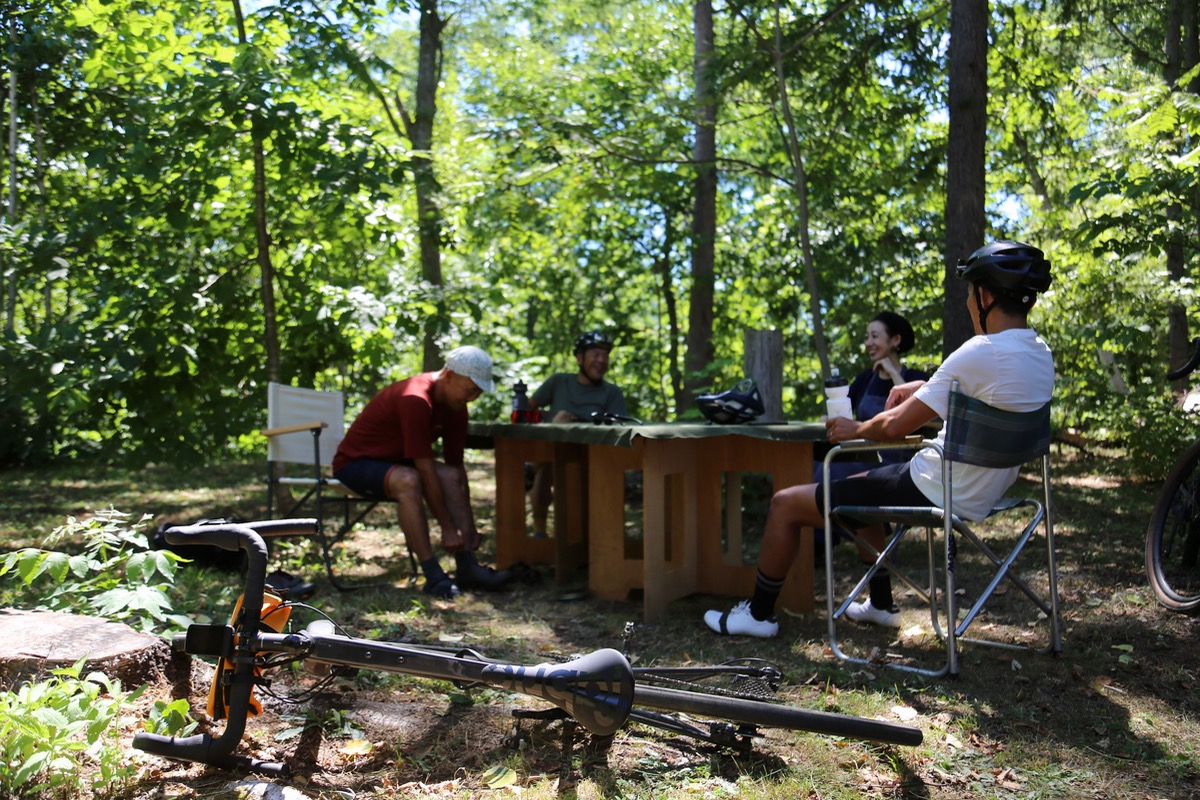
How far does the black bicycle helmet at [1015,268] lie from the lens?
3227 millimetres

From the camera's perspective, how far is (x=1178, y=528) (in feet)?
14.3

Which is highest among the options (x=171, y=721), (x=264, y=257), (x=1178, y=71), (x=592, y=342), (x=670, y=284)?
(x=1178, y=71)

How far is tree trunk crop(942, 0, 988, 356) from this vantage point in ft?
18.3

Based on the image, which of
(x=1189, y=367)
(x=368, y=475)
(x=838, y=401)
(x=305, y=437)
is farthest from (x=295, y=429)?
(x=1189, y=367)

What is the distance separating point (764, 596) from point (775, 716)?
1.63 meters

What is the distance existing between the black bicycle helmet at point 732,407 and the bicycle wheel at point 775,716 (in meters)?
2.10

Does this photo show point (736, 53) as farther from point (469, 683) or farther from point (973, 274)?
point (469, 683)

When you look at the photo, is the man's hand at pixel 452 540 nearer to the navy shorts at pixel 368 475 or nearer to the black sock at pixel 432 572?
the black sock at pixel 432 572

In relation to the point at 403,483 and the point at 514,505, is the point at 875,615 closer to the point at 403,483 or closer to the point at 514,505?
the point at 514,505

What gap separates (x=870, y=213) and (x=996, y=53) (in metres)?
1.87

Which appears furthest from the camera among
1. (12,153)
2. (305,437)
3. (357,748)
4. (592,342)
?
(12,153)

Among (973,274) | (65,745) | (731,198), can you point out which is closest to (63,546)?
(65,745)

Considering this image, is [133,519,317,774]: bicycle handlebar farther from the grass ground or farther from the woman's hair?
the woman's hair

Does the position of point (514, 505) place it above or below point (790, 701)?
above
